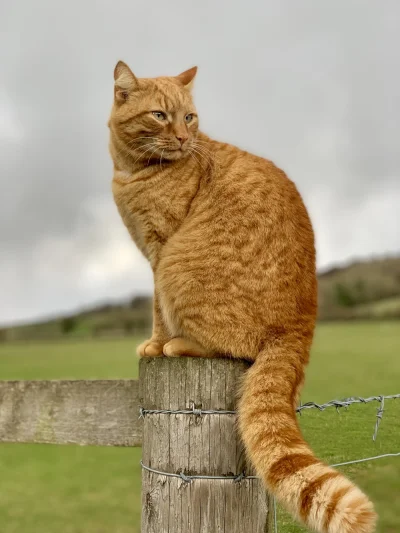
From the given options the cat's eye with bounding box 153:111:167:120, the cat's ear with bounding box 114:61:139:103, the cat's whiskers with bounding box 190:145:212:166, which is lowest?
the cat's whiskers with bounding box 190:145:212:166

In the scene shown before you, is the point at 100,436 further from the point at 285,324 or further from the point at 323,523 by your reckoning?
the point at 323,523

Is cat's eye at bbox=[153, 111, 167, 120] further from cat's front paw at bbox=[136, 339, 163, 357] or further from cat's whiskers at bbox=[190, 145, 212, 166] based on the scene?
cat's front paw at bbox=[136, 339, 163, 357]

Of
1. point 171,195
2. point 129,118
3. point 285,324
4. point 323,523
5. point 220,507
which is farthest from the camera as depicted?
point 129,118

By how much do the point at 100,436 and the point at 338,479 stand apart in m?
1.03

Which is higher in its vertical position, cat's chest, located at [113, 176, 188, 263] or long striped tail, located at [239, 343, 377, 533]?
cat's chest, located at [113, 176, 188, 263]

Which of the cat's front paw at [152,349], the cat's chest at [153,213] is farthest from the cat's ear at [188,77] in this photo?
the cat's front paw at [152,349]

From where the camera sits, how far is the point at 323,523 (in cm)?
164

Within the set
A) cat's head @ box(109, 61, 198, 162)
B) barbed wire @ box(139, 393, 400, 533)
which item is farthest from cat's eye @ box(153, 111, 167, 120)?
barbed wire @ box(139, 393, 400, 533)

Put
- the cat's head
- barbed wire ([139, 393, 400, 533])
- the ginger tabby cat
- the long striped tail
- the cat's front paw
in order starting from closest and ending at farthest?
1. the long striped tail
2. the ginger tabby cat
3. barbed wire ([139, 393, 400, 533])
4. the cat's front paw
5. the cat's head

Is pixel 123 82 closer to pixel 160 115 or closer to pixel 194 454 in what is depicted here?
pixel 160 115

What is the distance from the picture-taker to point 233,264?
7.45 ft

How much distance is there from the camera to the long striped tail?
1614 millimetres

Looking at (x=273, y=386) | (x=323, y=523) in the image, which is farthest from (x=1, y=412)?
(x=323, y=523)

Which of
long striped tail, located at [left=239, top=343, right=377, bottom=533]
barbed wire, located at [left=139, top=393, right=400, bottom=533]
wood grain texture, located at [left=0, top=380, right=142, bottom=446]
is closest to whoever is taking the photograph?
long striped tail, located at [left=239, top=343, right=377, bottom=533]
